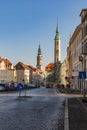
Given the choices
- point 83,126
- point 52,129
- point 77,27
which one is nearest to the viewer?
point 52,129

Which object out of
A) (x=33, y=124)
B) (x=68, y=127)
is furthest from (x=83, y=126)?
(x=33, y=124)

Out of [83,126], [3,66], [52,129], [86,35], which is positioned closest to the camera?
[52,129]

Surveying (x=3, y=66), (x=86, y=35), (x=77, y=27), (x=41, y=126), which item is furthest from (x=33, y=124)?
(x=3, y=66)

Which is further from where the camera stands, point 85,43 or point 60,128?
point 85,43

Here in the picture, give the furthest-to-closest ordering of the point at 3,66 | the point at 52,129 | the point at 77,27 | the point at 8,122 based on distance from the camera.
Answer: the point at 3,66
the point at 77,27
the point at 8,122
the point at 52,129

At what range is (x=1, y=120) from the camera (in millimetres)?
17469

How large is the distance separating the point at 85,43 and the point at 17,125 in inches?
2435

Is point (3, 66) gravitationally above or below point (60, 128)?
above

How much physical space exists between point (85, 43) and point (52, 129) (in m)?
62.7

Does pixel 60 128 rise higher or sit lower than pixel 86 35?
lower

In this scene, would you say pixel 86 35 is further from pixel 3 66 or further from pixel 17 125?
pixel 3 66

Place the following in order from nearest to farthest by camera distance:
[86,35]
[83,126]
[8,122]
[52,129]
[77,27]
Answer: [52,129], [83,126], [8,122], [86,35], [77,27]

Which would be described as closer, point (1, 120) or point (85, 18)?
point (1, 120)

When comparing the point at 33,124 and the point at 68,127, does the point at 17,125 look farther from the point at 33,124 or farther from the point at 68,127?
the point at 68,127
